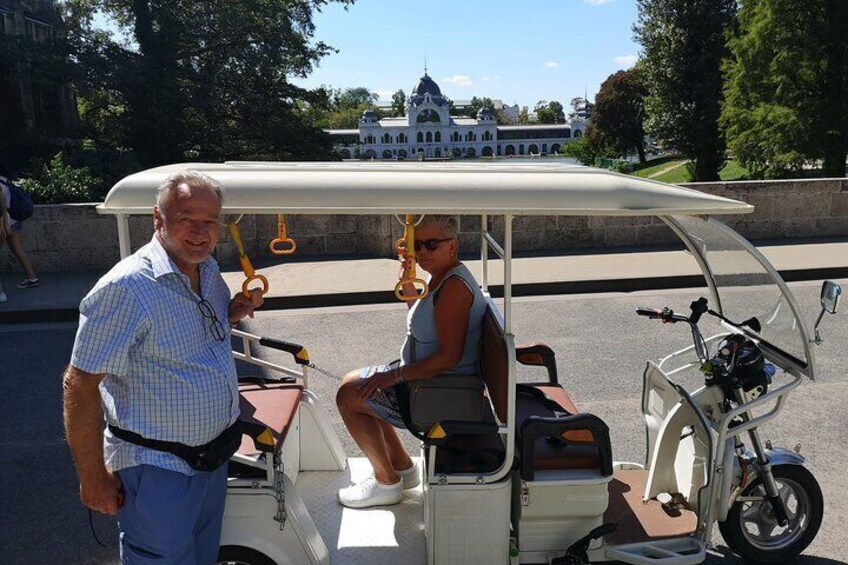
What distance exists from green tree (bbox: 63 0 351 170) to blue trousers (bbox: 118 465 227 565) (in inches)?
1006

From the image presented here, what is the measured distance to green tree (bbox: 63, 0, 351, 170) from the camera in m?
26.5

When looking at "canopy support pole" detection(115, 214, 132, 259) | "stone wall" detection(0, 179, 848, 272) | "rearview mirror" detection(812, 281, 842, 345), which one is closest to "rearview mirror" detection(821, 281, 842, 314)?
"rearview mirror" detection(812, 281, 842, 345)

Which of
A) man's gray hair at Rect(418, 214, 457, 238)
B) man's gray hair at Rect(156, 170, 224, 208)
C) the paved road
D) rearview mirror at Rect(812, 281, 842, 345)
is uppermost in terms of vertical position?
man's gray hair at Rect(156, 170, 224, 208)

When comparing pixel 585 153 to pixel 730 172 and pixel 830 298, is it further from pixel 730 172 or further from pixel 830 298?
pixel 830 298

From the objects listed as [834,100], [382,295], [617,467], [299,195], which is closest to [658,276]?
[382,295]

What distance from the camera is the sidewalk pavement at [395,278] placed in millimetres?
9406

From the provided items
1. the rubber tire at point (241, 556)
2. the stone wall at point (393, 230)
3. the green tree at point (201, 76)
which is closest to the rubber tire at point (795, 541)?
the rubber tire at point (241, 556)

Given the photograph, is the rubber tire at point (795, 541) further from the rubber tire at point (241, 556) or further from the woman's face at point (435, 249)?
the rubber tire at point (241, 556)

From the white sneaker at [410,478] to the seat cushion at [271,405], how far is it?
0.67m

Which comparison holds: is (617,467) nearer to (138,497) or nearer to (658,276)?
(138,497)

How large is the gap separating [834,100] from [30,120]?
Result: 3869cm

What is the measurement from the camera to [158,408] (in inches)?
93.3

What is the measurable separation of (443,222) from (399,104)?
7574 inches

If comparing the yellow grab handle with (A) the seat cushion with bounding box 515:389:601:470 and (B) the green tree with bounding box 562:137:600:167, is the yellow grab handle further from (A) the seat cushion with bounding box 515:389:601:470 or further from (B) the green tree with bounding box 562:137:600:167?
(B) the green tree with bounding box 562:137:600:167
